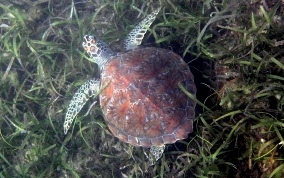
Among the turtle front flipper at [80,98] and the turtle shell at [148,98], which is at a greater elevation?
the turtle shell at [148,98]

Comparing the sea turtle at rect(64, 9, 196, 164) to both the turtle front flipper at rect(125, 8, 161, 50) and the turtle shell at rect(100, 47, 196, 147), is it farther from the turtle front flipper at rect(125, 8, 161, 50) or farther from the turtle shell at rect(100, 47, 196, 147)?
the turtle front flipper at rect(125, 8, 161, 50)

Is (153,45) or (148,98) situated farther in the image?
(153,45)

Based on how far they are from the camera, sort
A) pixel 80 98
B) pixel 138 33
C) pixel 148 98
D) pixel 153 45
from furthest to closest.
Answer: pixel 153 45
pixel 138 33
pixel 80 98
pixel 148 98

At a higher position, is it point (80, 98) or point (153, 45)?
point (153, 45)

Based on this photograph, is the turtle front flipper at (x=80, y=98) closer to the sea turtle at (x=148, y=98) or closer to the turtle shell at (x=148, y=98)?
the sea turtle at (x=148, y=98)

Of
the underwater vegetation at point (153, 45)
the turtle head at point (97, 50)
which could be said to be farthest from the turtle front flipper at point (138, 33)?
the turtle head at point (97, 50)

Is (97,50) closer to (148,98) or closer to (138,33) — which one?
(138,33)

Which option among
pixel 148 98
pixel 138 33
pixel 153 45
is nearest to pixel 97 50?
pixel 138 33
